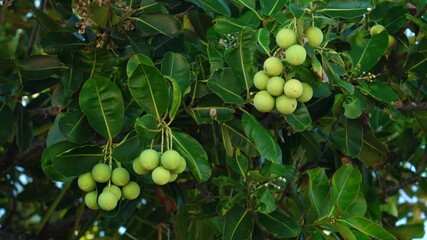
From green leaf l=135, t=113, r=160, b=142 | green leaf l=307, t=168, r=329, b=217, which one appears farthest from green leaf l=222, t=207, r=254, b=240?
green leaf l=135, t=113, r=160, b=142

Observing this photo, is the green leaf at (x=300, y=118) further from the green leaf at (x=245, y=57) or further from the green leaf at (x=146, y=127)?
the green leaf at (x=146, y=127)

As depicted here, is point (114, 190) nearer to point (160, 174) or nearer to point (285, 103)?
point (160, 174)

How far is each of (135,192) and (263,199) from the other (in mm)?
286

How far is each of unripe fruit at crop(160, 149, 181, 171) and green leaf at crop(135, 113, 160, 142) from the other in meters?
0.05

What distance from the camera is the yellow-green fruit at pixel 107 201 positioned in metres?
1.69

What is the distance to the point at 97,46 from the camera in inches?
79.4

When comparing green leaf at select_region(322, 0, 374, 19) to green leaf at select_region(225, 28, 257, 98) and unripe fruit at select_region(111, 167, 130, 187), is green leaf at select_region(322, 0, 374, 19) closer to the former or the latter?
green leaf at select_region(225, 28, 257, 98)

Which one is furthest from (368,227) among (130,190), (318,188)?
(130,190)

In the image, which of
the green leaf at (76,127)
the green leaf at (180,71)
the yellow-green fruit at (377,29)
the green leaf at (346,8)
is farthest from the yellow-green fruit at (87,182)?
the yellow-green fruit at (377,29)

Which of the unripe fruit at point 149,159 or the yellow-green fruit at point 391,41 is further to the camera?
the yellow-green fruit at point 391,41

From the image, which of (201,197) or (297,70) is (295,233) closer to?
(297,70)

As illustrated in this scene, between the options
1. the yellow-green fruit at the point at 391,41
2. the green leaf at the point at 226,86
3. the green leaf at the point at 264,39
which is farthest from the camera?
the yellow-green fruit at the point at 391,41

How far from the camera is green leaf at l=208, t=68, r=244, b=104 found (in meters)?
1.79

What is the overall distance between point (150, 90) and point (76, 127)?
214 mm
